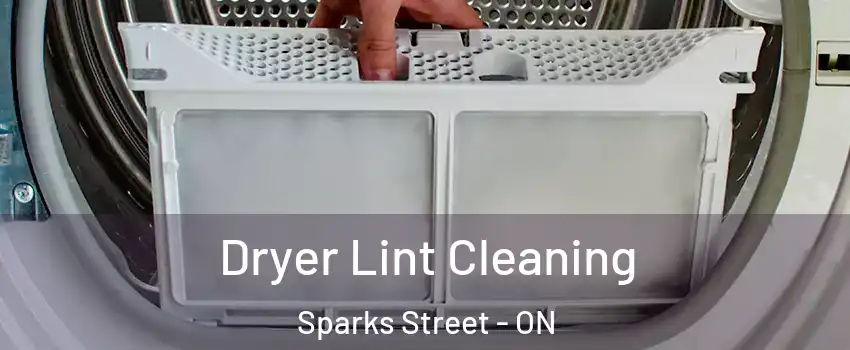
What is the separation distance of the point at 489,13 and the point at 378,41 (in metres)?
0.35

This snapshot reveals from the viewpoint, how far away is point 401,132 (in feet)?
2.31

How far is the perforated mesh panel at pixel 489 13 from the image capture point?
0.99 meters

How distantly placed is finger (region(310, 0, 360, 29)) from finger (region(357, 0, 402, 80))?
0.11 meters

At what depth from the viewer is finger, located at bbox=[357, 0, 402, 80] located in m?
0.71

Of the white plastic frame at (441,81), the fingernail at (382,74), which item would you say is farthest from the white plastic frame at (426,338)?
the fingernail at (382,74)

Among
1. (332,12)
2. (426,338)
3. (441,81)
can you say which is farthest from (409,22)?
(426,338)

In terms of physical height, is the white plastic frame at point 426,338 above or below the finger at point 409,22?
below

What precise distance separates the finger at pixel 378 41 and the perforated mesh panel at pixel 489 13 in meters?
0.27

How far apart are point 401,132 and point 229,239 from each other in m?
0.22

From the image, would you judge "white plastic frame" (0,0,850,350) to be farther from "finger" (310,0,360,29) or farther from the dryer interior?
"finger" (310,0,360,29)

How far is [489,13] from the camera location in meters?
1.01

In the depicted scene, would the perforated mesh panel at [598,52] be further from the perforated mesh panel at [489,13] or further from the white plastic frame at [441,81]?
the perforated mesh panel at [489,13]

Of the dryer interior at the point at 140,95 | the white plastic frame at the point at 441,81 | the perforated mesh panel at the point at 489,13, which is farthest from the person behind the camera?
the perforated mesh panel at the point at 489,13

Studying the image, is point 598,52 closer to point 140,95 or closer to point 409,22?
point 409,22
